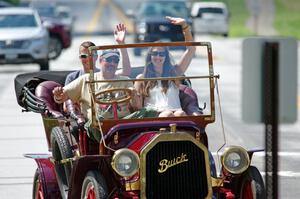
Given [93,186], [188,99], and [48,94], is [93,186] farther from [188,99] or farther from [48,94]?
[48,94]

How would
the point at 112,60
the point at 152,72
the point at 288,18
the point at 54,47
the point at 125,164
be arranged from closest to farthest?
the point at 125,164, the point at 112,60, the point at 152,72, the point at 54,47, the point at 288,18

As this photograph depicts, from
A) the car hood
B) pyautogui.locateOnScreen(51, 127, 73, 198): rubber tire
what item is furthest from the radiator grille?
the car hood

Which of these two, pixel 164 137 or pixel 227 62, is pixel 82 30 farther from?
pixel 164 137

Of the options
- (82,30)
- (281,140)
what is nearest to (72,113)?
(281,140)

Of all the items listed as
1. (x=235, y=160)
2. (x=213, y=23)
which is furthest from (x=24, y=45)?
(x=213, y=23)

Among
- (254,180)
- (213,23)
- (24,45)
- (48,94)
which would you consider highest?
(48,94)

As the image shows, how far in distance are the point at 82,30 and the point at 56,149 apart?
194 ft

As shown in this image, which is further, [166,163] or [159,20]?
[159,20]

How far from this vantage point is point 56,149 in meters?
10.3

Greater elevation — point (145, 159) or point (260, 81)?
point (260, 81)

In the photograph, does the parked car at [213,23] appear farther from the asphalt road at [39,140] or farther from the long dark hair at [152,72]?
the long dark hair at [152,72]

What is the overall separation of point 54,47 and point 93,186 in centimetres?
3063

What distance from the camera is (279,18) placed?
72.2 m

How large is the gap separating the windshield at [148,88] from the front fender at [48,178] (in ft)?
2.94
